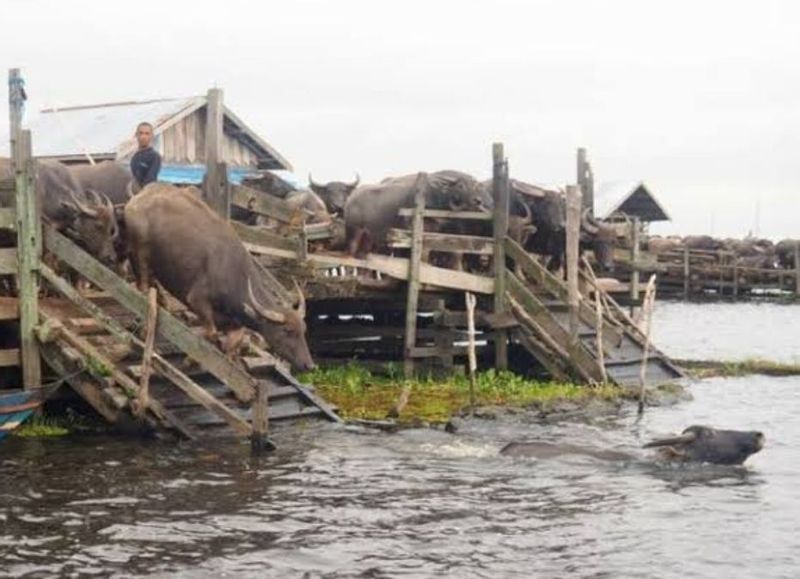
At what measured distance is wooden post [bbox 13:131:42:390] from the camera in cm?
1515

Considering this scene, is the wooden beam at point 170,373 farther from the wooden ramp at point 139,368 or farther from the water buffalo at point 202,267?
the water buffalo at point 202,267

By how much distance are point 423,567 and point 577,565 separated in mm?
1318

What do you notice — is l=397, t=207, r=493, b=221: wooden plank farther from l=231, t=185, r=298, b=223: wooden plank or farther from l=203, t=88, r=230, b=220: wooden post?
l=203, t=88, r=230, b=220: wooden post

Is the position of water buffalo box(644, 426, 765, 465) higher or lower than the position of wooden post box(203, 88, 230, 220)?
lower

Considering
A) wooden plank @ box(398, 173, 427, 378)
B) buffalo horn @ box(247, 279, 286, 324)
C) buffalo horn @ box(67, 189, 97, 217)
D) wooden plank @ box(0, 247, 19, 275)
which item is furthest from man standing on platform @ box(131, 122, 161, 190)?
wooden plank @ box(398, 173, 427, 378)

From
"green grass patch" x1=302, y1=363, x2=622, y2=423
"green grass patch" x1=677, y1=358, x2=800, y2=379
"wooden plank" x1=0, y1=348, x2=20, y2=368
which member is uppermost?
"wooden plank" x1=0, y1=348, x2=20, y2=368

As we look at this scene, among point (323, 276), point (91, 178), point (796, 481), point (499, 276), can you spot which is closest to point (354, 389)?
point (323, 276)

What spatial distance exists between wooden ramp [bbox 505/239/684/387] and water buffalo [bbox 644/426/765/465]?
17.1 feet

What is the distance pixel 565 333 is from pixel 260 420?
792cm

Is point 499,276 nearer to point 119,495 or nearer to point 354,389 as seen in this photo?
point 354,389

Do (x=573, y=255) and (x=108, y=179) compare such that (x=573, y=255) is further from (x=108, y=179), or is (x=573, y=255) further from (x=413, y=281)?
(x=108, y=179)

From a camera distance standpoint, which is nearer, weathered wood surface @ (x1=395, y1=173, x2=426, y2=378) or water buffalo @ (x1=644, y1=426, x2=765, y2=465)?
water buffalo @ (x1=644, y1=426, x2=765, y2=465)

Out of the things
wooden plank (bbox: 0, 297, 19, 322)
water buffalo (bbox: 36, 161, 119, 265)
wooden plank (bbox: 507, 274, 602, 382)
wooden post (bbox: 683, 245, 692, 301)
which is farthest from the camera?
wooden post (bbox: 683, 245, 692, 301)

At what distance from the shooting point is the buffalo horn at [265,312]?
1616 cm
